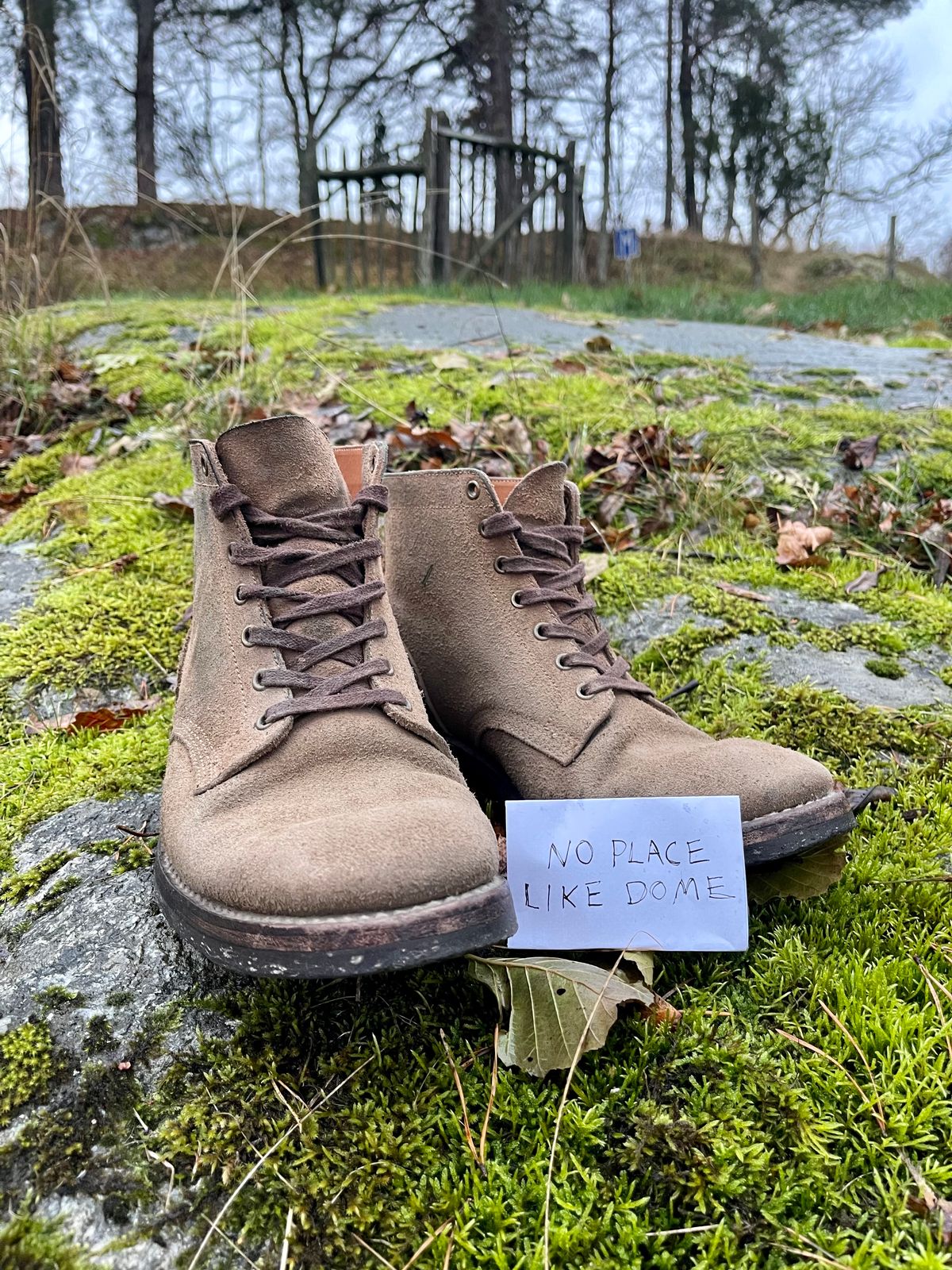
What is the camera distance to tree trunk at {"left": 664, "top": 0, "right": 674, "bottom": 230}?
2161 cm

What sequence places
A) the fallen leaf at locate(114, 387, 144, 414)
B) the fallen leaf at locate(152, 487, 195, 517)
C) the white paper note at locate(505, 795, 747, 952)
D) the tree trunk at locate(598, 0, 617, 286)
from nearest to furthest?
the white paper note at locate(505, 795, 747, 952) → the fallen leaf at locate(152, 487, 195, 517) → the fallen leaf at locate(114, 387, 144, 414) → the tree trunk at locate(598, 0, 617, 286)

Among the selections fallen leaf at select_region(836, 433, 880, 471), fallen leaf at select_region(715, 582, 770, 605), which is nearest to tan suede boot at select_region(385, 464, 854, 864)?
fallen leaf at select_region(715, 582, 770, 605)

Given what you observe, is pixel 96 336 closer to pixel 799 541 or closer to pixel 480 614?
pixel 799 541

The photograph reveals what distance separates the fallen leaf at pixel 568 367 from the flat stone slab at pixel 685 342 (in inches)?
12.1

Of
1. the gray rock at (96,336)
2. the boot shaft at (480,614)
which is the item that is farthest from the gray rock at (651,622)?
the gray rock at (96,336)

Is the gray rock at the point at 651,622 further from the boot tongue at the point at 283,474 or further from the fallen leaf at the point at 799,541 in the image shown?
the boot tongue at the point at 283,474

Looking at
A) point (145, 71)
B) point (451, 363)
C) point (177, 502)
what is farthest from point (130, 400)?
point (145, 71)

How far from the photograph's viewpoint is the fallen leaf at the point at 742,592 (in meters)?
2.54

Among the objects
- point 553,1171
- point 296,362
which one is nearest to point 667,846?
point 553,1171

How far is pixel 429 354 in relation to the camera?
15.0ft

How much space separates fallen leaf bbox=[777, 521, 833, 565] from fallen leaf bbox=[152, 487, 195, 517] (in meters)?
2.00

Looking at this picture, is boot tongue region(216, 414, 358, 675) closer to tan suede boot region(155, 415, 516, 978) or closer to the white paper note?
tan suede boot region(155, 415, 516, 978)

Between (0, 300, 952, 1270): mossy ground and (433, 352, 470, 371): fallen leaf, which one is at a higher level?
(433, 352, 470, 371): fallen leaf

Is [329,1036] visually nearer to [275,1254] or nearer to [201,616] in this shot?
[275,1254]
